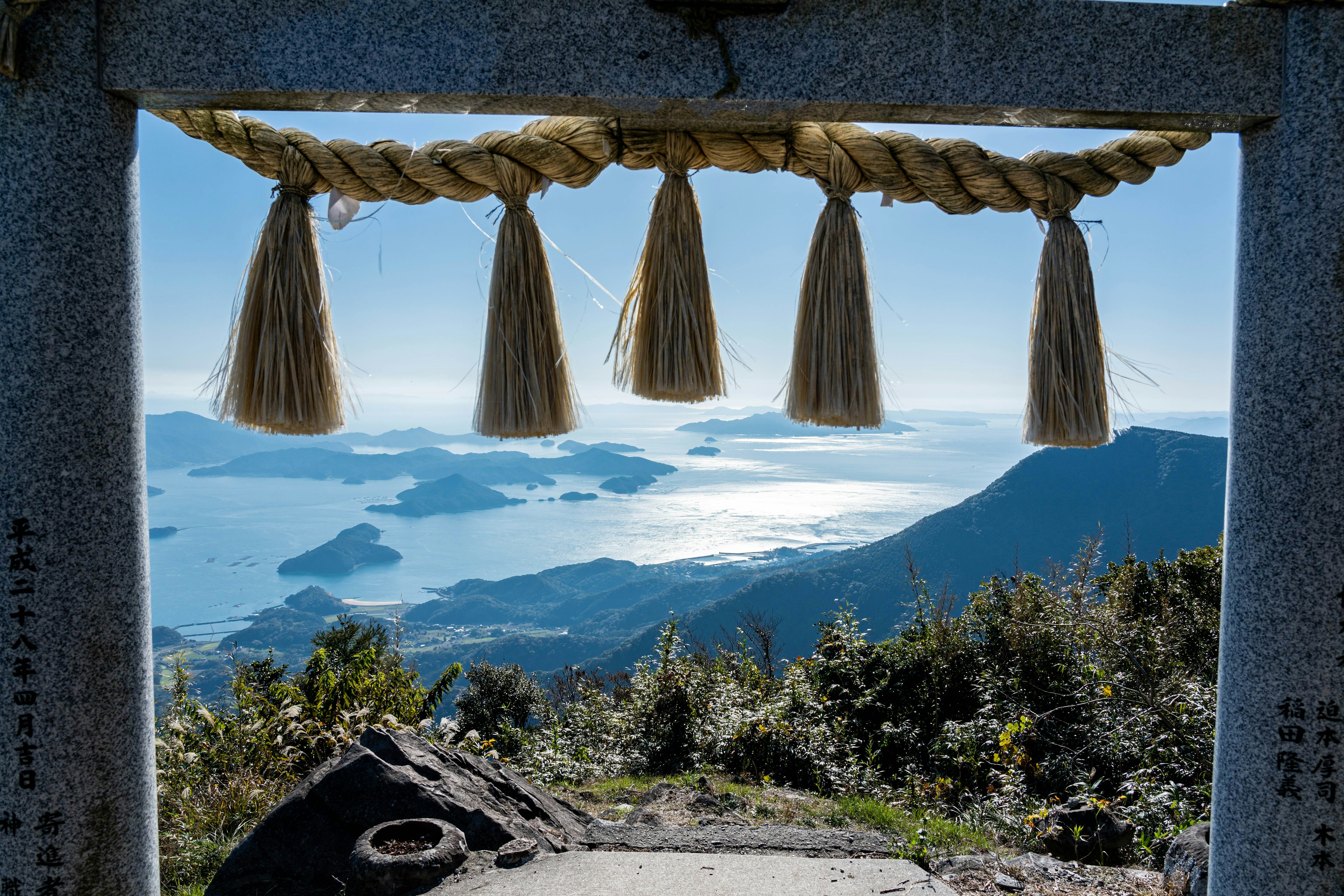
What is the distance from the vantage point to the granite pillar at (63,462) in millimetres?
1410

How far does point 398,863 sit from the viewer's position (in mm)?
2291

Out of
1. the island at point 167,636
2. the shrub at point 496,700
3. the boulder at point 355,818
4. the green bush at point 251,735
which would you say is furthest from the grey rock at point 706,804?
the island at point 167,636

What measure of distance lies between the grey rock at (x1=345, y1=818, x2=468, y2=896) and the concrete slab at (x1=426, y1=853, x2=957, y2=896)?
0.07 m

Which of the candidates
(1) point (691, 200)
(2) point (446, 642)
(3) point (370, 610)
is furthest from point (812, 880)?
(2) point (446, 642)

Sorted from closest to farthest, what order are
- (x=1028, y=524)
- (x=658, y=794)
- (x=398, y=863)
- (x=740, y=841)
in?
(x=398, y=863) < (x=740, y=841) < (x=658, y=794) < (x=1028, y=524)

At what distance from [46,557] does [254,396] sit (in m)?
0.56

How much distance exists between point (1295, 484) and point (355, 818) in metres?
3.06

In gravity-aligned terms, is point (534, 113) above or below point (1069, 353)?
above

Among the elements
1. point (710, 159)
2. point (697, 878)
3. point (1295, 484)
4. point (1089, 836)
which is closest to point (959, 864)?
point (1089, 836)

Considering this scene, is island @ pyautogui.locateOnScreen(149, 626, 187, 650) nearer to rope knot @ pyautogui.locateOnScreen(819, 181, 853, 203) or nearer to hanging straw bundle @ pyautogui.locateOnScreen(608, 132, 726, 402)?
hanging straw bundle @ pyautogui.locateOnScreen(608, 132, 726, 402)

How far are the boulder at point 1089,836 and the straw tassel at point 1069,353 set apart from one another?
2.00m

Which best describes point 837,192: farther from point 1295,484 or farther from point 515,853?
point 515,853

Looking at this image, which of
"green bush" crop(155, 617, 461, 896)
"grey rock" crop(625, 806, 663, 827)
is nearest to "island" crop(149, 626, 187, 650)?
"green bush" crop(155, 617, 461, 896)

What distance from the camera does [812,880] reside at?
94.3 inches
